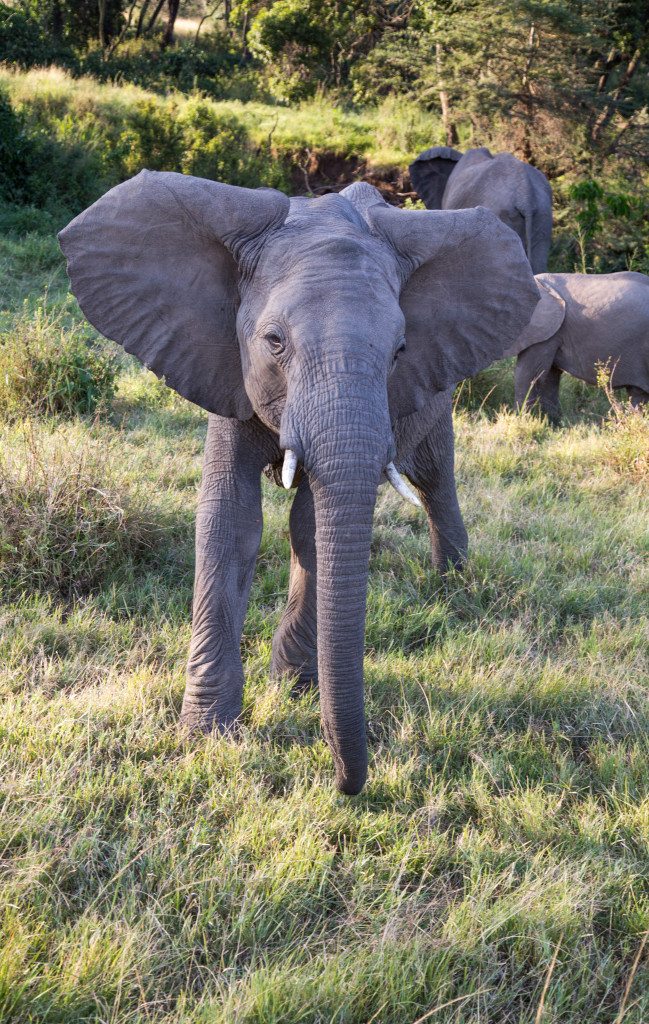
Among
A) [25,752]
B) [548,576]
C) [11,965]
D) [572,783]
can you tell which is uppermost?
[11,965]

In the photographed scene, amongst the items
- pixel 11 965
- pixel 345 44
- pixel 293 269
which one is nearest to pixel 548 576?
pixel 293 269

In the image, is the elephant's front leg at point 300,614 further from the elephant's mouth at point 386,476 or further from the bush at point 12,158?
the bush at point 12,158

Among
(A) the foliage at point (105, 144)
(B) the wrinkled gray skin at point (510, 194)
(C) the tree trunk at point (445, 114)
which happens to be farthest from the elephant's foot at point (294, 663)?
(C) the tree trunk at point (445, 114)

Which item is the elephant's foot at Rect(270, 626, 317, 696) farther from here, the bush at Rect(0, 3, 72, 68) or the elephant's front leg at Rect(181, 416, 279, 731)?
the bush at Rect(0, 3, 72, 68)

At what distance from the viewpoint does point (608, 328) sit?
696 cm

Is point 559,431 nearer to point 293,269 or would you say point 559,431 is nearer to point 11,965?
point 293,269

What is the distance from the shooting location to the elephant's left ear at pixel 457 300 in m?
2.94

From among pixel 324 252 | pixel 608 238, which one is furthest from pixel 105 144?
pixel 324 252

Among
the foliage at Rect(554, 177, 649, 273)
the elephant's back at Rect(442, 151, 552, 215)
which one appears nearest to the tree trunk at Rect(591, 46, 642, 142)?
the foliage at Rect(554, 177, 649, 273)

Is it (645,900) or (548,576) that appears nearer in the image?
(645,900)

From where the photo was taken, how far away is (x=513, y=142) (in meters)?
14.3

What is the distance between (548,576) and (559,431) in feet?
9.40

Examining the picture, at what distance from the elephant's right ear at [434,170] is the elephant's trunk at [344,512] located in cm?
921

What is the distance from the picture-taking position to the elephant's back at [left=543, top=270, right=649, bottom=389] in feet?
22.7
